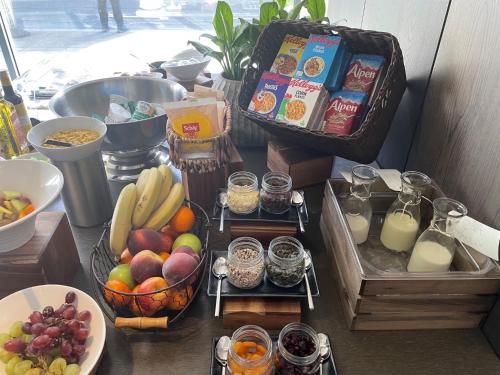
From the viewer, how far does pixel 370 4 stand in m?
1.17

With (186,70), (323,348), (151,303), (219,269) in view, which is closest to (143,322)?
(151,303)

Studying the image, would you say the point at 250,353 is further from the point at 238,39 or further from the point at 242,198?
the point at 238,39

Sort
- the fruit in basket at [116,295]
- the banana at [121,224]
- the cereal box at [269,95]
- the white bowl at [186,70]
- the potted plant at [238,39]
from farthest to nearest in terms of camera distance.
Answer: the white bowl at [186,70] < the potted plant at [238,39] < the cereal box at [269,95] < the banana at [121,224] < the fruit in basket at [116,295]

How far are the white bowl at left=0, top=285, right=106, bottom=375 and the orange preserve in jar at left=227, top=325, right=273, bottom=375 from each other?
194mm

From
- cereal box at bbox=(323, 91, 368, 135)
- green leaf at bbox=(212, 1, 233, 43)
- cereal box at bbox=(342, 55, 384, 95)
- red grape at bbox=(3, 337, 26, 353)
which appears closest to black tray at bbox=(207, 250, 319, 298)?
red grape at bbox=(3, 337, 26, 353)

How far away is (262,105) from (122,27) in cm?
153

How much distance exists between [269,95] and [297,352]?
62cm

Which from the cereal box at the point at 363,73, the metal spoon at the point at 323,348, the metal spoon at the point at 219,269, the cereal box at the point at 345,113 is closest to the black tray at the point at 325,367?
the metal spoon at the point at 323,348

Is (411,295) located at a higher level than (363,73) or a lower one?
lower

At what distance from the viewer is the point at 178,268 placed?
627mm

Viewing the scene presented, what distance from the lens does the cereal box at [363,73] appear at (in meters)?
0.88

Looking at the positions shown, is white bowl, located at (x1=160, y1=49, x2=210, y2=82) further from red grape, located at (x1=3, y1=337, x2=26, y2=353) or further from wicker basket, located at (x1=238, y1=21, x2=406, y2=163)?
red grape, located at (x1=3, y1=337, x2=26, y2=353)

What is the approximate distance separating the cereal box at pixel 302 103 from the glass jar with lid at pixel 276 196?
0.19 metres

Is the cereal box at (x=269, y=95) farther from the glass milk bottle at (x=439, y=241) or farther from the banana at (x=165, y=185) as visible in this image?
the glass milk bottle at (x=439, y=241)
